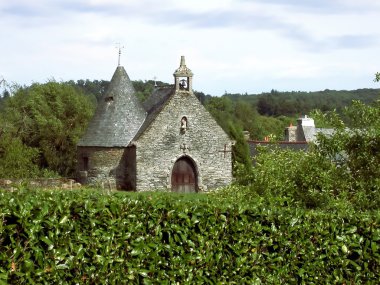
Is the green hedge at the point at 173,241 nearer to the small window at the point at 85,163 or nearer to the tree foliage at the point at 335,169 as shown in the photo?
the tree foliage at the point at 335,169

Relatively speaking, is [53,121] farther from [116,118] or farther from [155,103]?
[116,118]

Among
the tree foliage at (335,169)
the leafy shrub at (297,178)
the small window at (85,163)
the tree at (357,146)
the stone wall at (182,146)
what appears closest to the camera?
the tree foliage at (335,169)

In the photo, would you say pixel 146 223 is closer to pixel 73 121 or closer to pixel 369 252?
pixel 369 252

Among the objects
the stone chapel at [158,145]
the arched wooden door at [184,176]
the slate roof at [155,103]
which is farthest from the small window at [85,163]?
the arched wooden door at [184,176]

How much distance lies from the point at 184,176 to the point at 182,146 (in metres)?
1.87

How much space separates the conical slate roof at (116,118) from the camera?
39.3 m

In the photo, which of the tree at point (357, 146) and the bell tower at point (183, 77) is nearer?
the tree at point (357, 146)

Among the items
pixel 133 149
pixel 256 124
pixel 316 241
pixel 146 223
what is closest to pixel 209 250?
pixel 146 223

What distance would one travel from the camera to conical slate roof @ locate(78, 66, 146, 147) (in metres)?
39.3

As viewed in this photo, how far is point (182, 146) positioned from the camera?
3931 cm

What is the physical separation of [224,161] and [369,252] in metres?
30.9

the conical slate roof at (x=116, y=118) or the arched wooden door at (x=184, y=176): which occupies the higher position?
the conical slate roof at (x=116, y=118)

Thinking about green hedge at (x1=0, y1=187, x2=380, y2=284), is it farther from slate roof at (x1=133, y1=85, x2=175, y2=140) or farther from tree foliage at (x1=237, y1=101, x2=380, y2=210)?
slate roof at (x1=133, y1=85, x2=175, y2=140)

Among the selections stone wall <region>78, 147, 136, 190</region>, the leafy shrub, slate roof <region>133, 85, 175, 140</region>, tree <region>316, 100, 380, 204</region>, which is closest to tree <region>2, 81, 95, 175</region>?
slate roof <region>133, 85, 175, 140</region>
